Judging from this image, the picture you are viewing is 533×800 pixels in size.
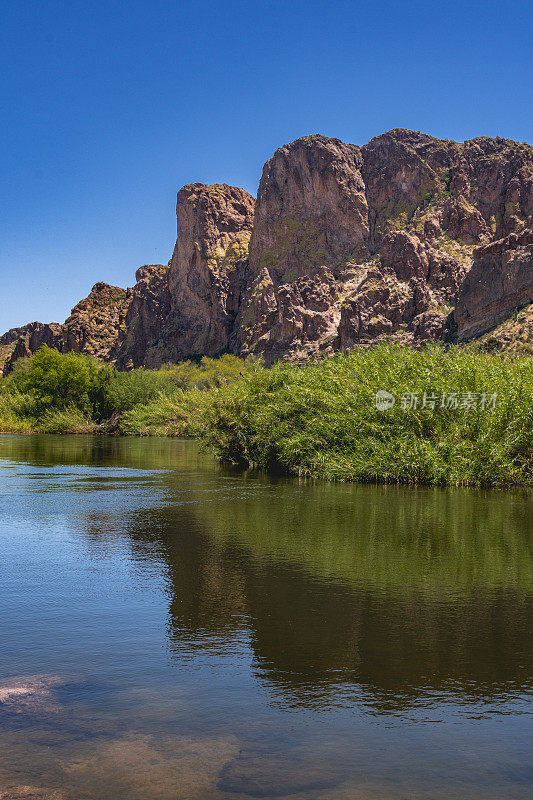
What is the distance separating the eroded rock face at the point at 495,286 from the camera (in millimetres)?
109375

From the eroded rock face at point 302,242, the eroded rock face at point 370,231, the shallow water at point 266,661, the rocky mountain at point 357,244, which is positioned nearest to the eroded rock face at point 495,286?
the rocky mountain at point 357,244

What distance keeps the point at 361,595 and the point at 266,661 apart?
2842 millimetres

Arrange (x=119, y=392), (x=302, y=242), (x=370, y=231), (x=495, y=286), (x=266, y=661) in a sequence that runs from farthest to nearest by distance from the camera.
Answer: (x=302, y=242) → (x=370, y=231) → (x=495, y=286) → (x=119, y=392) → (x=266, y=661)

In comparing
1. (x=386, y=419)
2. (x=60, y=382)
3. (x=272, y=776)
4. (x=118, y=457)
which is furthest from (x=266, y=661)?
(x=60, y=382)

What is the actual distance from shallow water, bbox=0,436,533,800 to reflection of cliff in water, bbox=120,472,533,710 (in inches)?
1.5

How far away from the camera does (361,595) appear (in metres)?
9.31

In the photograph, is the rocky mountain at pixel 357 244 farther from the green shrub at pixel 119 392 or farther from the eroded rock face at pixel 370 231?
the green shrub at pixel 119 392

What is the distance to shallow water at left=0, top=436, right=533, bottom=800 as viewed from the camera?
15.3ft

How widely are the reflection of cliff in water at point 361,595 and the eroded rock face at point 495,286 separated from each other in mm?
100152

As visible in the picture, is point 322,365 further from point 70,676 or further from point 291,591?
point 70,676

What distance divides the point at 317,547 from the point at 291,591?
121 inches

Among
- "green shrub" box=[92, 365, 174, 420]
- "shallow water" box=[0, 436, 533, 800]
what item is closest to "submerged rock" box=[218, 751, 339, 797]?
"shallow water" box=[0, 436, 533, 800]

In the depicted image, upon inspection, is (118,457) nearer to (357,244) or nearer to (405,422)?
(405,422)

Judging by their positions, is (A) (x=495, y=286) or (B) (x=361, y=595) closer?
(B) (x=361, y=595)
